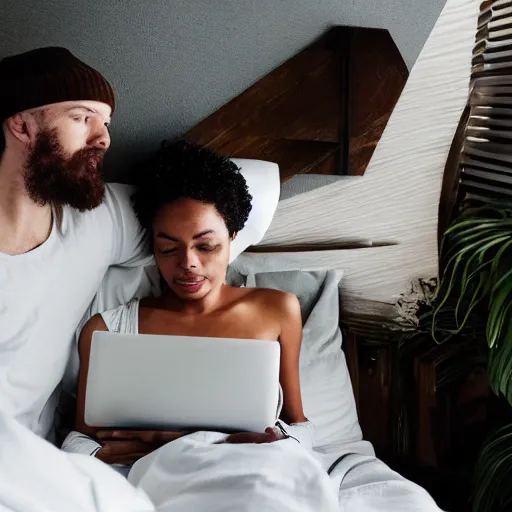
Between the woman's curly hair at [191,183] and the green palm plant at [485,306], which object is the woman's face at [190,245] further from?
the green palm plant at [485,306]

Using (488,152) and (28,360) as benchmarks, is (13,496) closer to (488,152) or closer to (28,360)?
(28,360)

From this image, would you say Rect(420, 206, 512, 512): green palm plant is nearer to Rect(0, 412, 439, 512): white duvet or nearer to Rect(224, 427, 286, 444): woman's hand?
Rect(0, 412, 439, 512): white duvet

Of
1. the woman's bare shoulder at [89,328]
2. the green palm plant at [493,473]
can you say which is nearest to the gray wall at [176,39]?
the woman's bare shoulder at [89,328]

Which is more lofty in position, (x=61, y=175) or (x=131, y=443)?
(x=61, y=175)

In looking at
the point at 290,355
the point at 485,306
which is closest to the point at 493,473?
the point at 485,306

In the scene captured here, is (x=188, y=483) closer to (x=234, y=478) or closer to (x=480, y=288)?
(x=234, y=478)

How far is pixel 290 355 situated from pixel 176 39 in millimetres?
714

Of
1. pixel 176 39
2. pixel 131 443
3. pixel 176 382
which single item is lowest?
Answer: pixel 131 443

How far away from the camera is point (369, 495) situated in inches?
48.9

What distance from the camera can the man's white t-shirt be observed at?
1228mm

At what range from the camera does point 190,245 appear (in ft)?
4.41

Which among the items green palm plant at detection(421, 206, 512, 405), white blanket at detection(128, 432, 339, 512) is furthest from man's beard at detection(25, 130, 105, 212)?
green palm plant at detection(421, 206, 512, 405)

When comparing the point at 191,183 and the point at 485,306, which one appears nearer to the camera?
the point at 191,183

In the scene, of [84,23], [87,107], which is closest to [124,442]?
[87,107]
